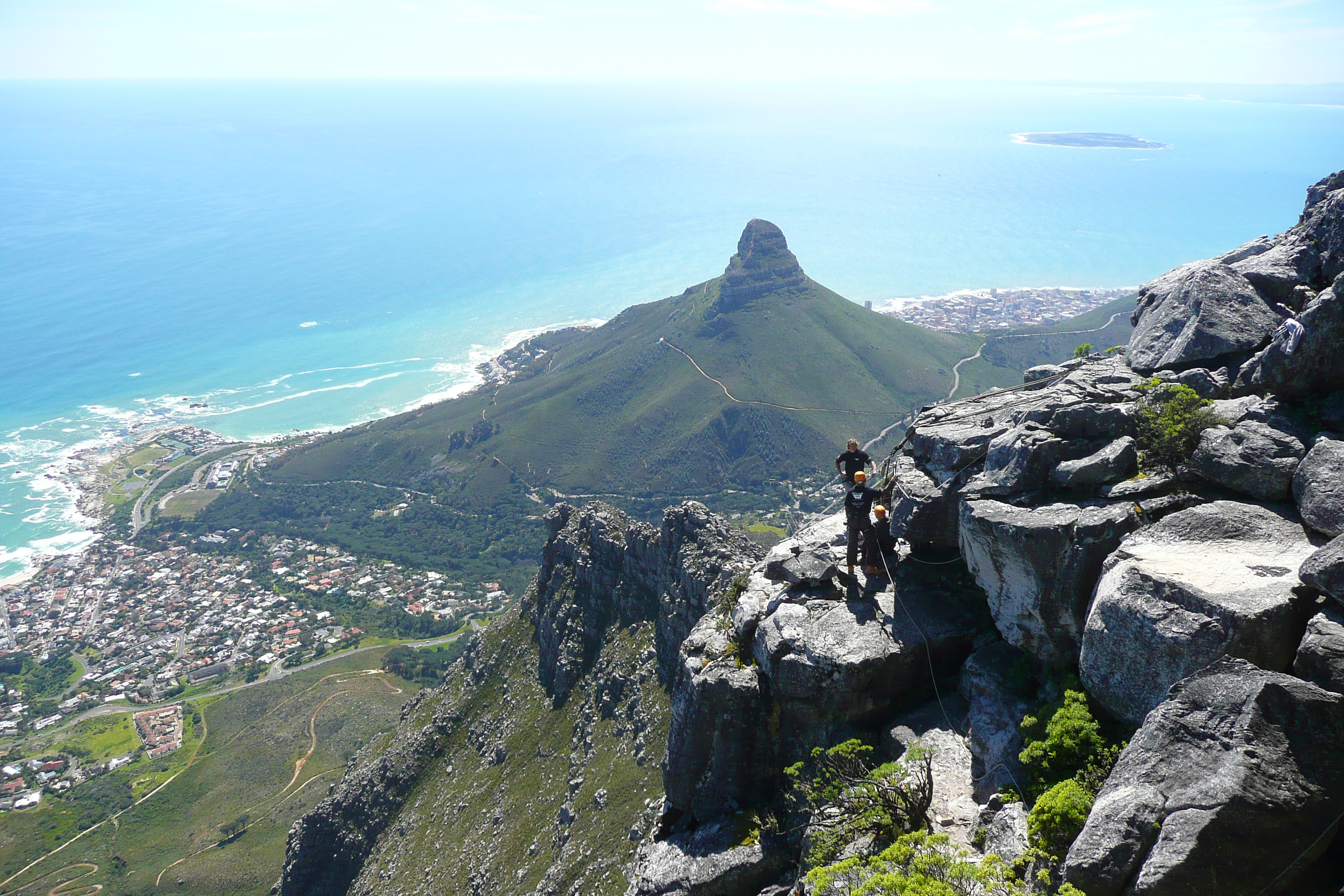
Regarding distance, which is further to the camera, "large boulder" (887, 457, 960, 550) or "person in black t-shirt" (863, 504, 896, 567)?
"person in black t-shirt" (863, 504, 896, 567)

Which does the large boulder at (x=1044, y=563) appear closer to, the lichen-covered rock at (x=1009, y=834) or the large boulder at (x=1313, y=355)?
the lichen-covered rock at (x=1009, y=834)

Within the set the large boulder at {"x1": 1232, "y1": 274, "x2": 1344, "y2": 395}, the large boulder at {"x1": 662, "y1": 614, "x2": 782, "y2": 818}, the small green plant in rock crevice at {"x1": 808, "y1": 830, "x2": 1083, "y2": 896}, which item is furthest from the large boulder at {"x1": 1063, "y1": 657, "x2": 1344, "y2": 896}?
the large boulder at {"x1": 662, "y1": 614, "x2": 782, "y2": 818}

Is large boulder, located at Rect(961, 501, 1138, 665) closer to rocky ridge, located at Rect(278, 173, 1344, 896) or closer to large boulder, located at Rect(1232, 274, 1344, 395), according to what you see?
rocky ridge, located at Rect(278, 173, 1344, 896)

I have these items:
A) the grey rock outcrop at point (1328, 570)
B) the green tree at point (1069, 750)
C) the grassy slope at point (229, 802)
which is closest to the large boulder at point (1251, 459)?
the grey rock outcrop at point (1328, 570)

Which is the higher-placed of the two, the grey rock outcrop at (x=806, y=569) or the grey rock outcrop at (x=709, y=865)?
the grey rock outcrop at (x=806, y=569)

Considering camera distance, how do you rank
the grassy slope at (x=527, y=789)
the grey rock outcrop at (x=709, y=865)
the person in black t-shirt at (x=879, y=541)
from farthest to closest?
the grassy slope at (x=527, y=789) < the person in black t-shirt at (x=879, y=541) < the grey rock outcrop at (x=709, y=865)

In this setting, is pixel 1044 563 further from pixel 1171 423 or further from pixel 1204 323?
pixel 1204 323

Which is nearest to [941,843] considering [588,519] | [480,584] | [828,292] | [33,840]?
[588,519]
